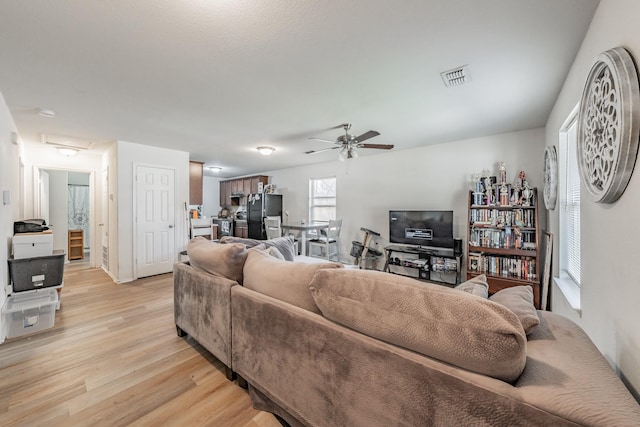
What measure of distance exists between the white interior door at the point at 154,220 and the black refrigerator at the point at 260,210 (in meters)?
2.23

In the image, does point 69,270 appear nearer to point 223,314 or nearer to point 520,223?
point 223,314

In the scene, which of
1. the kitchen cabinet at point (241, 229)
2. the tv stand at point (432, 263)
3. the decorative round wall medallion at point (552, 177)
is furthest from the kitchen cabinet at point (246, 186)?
the decorative round wall medallion at point (552, 177)

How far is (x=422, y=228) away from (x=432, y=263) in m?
0.60

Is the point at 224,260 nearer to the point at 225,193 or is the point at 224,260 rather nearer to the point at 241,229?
the point at 241,229

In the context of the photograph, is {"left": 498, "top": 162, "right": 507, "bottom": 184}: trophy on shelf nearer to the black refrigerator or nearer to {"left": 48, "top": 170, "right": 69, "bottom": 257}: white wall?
the black refrigerator

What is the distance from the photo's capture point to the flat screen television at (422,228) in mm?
4016

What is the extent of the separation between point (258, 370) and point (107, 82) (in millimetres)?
2733

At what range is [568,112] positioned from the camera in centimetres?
213

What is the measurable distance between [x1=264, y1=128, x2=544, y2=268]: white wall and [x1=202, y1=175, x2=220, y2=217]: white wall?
12.0 ft

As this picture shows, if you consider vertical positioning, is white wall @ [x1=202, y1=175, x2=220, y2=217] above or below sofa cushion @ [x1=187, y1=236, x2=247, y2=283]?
above

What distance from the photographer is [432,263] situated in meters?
4.04

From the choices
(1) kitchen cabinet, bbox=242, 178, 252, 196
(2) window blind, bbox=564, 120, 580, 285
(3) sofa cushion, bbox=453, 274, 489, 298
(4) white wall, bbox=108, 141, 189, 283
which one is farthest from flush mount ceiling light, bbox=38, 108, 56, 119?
(2) window blind, bbox=564, 120, 580, 285

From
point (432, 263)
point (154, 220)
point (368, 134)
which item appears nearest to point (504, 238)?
point (432, 263)

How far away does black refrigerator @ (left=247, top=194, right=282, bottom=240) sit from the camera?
6641 millimetres
